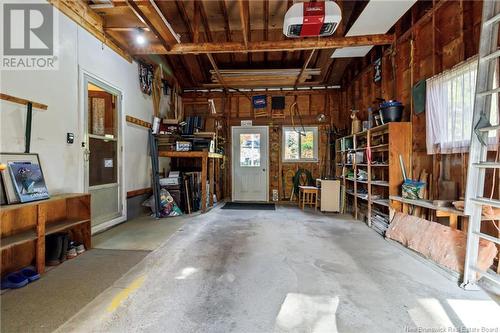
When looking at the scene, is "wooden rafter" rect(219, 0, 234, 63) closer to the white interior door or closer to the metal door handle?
the white interior door

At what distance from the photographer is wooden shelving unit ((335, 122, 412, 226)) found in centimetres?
382

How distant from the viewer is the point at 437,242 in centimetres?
281

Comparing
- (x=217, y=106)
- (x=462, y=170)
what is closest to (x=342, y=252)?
(x=462, y=170)

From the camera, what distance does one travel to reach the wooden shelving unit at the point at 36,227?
2.40 m

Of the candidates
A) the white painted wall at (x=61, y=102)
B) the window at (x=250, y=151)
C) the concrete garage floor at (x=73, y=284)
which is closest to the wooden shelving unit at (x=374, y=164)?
the window at (x=250, y=151)

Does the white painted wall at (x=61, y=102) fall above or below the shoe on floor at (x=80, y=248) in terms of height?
above

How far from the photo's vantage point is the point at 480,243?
2.47 meters

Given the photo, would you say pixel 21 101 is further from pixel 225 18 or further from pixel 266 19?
pixel 266 19

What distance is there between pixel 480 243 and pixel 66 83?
200 inches

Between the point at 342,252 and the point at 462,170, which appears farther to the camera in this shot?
the point at 342,252

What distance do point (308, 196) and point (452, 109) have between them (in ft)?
13.2

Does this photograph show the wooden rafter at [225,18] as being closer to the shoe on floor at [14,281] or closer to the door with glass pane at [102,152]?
the door with glass pane at [102,152]

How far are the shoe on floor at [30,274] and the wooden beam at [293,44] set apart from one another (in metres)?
3.88

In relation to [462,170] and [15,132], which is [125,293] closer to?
[15,132]
